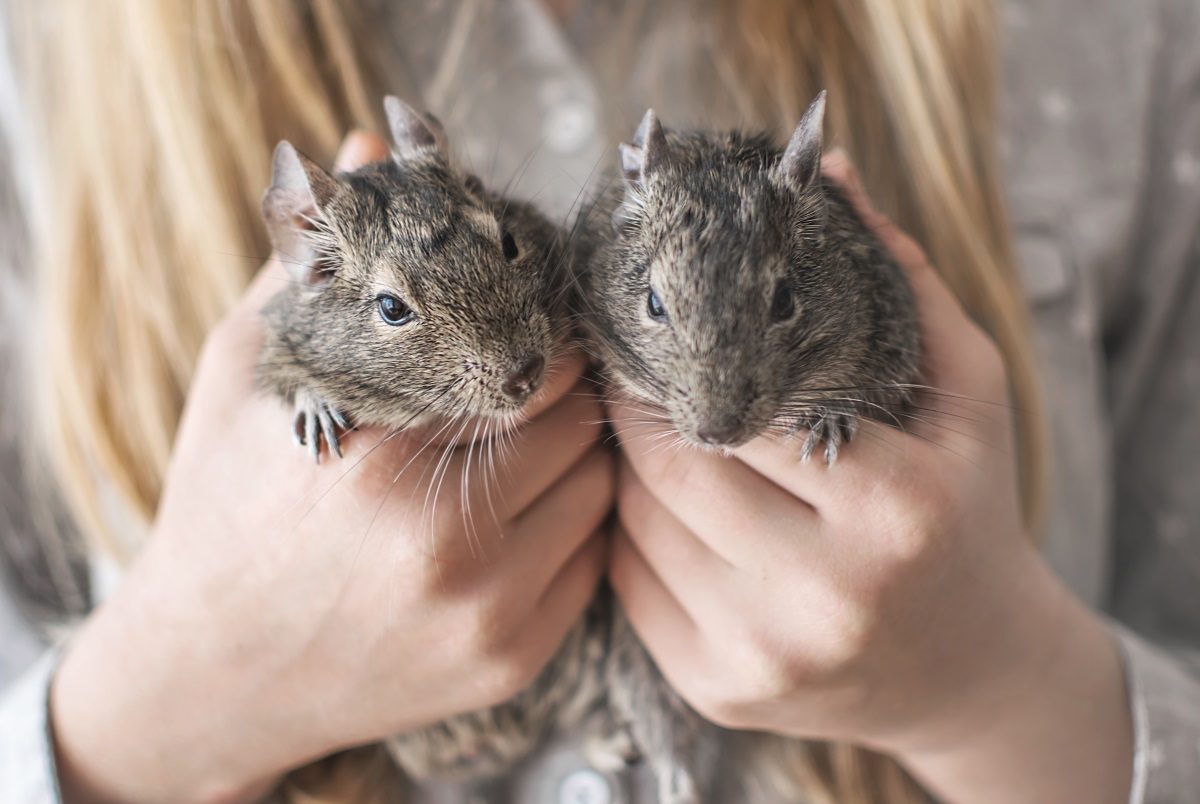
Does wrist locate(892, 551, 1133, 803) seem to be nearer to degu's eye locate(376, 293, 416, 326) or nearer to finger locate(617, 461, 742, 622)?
finger locate(617, 461, 742, 622)

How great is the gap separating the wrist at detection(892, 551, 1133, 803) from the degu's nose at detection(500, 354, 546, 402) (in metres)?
1.16

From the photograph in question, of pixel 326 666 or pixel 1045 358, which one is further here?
pixel 1045 358

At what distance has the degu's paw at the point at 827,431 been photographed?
5.39ft

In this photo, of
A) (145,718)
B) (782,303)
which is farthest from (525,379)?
(145,718)

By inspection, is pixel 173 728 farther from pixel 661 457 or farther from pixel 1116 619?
pixel 1116 619

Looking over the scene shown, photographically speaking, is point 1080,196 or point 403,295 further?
point 1080,196

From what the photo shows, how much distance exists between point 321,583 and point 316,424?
0.32 metres

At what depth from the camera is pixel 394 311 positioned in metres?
1.66

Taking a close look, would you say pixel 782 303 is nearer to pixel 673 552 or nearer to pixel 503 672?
pixel 673 552

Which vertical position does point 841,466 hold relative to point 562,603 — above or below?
above

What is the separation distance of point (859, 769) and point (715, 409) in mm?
1289

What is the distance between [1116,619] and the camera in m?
3.18

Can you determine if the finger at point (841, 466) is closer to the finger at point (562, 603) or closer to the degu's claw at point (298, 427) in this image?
the finger at point (562, 603)

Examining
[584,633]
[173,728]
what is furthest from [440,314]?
[173,728]
